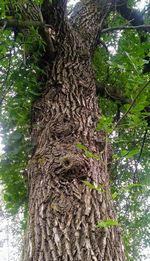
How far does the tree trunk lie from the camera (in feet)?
5.58

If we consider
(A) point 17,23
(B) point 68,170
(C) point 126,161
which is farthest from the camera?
(C) point 126,161

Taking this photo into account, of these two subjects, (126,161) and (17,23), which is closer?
(17,23)

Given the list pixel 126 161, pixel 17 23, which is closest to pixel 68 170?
pixel 17 23

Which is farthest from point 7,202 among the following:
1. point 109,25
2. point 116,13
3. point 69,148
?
point 116,13

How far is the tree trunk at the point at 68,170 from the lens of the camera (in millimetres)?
1700

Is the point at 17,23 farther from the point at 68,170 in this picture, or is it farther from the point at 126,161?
the point at 126,161

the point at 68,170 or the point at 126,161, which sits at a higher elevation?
the point at 126,161

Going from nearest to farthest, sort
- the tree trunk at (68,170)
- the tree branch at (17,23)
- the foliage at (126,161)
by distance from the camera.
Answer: the tree trunk at (68,170)
the tree branch at (17,23)
the foliage at (126,161)

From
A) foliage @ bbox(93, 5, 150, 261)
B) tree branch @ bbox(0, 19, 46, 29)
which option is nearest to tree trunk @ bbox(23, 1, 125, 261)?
tree branch @ bbox(0, 19, 46, 29)

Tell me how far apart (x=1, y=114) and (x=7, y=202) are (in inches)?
32.5

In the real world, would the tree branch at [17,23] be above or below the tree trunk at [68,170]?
above

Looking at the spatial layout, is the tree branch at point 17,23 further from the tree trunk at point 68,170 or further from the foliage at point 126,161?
the foliage at point 126,161

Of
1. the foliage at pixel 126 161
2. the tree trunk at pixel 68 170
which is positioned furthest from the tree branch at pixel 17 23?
the foliage at pixel 126 161

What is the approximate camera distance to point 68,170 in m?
2.09
